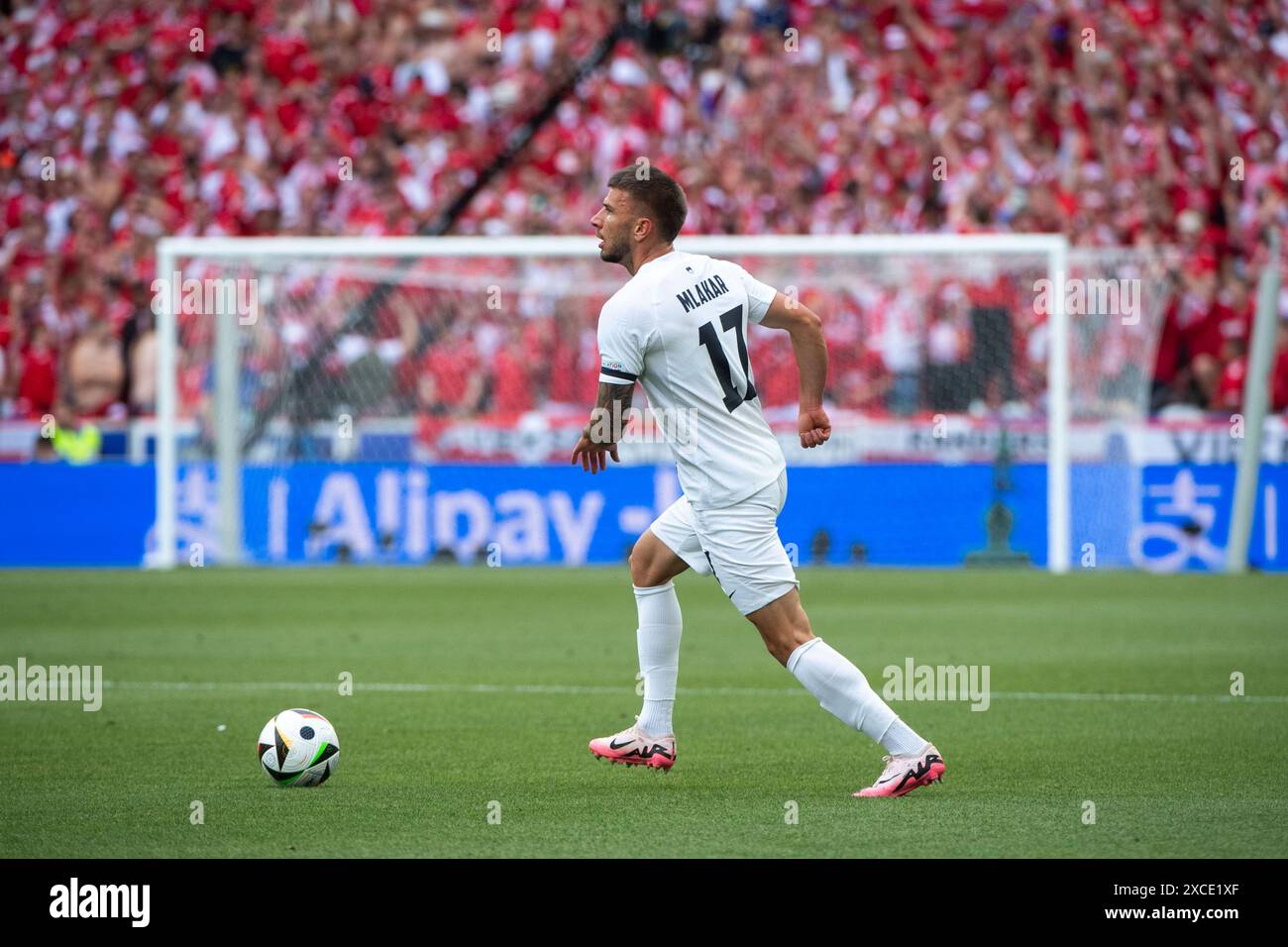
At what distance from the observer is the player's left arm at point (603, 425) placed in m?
6.32

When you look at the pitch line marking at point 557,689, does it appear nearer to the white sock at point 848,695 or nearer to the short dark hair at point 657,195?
the white sock at point 848,695

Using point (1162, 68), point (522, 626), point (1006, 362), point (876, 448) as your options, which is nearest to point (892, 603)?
point (522, 626)

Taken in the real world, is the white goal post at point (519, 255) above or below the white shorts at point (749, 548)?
above

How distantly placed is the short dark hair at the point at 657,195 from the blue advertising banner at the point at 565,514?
1247 cm

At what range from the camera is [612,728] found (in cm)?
856

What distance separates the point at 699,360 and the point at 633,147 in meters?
16.6

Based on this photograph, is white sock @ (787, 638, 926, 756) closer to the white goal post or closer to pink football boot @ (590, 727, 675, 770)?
pink football boot @ (590, 727, 675, 770)

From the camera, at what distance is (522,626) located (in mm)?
13594

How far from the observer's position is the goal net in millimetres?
19172

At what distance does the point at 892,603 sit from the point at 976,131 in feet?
28.4
